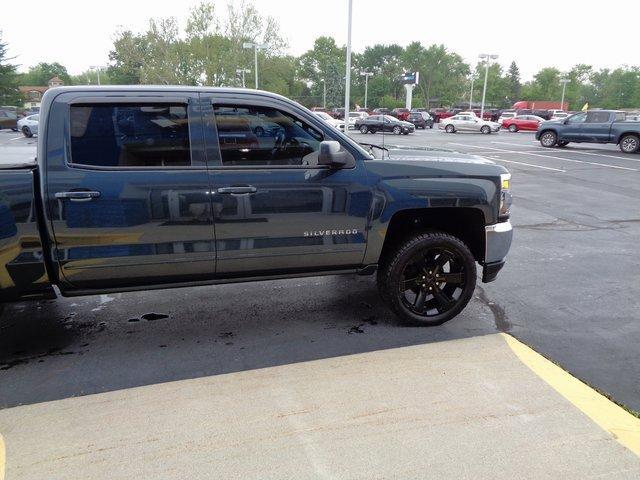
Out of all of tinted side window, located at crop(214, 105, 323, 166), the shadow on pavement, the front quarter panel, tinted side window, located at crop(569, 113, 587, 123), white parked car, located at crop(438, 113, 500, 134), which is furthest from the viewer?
white parked car, located at crop(438, 113, 500, 134)

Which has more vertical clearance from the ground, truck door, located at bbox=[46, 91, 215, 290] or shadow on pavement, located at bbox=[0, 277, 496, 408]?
truck door, located at bbox=[46, 91, 215, 290]

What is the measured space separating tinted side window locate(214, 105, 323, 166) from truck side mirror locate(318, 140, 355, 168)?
196 millimetres

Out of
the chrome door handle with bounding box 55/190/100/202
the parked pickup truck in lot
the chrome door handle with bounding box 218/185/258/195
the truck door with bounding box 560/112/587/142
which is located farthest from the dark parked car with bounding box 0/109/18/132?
the chrome door handle with bounding box 218/185/258/195

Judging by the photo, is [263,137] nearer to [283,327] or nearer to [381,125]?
[283,327]

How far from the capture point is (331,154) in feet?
11.4

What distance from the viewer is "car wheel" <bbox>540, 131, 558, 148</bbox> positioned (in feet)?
73.6

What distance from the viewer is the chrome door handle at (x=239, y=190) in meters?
3.46

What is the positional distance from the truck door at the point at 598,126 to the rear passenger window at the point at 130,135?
21.2 m

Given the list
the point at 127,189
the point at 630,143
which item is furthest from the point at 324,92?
the point at 127,189

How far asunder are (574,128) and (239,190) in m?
21.5

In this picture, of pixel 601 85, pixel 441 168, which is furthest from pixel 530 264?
pixel 601 85

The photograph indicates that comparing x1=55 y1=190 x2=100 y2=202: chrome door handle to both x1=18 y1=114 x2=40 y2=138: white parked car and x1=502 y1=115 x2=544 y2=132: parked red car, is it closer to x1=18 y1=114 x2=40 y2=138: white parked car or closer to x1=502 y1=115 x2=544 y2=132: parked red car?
x1=18 y1=114 x2=40 y2=138: white parked car

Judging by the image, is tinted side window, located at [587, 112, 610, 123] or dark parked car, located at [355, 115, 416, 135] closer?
tinted side window, located at [587, 112, 610, 123]

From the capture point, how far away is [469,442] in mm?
2684
